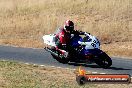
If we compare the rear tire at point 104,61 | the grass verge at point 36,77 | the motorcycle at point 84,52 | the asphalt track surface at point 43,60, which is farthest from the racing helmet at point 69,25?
the grass verge at point 36,77

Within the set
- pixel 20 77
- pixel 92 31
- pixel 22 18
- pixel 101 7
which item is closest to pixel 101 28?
pixel 92 31

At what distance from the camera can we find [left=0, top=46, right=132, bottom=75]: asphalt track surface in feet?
63.0

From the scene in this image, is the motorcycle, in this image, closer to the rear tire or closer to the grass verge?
the rear tire

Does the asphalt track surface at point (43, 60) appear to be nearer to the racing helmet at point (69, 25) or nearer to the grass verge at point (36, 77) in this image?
the grass verge at point (36, 77)

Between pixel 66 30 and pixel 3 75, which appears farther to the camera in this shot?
pixel 66 30

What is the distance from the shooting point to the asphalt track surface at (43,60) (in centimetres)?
1919

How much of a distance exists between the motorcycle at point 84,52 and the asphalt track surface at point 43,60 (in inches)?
10.8

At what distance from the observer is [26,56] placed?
2227 cm

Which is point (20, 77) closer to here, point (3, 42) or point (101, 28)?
point (3, 42)

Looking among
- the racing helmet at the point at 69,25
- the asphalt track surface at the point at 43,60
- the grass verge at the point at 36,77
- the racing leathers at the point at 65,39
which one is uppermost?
the racing helmet at the point at 69,25

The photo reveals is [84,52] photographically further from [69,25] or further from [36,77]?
[36,77]

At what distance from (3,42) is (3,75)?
1254 cm

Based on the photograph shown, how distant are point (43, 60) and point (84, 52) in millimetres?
2395

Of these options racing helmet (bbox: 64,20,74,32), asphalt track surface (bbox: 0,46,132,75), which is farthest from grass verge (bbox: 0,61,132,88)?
racing helmet (bbox: 64,20,74,32)
